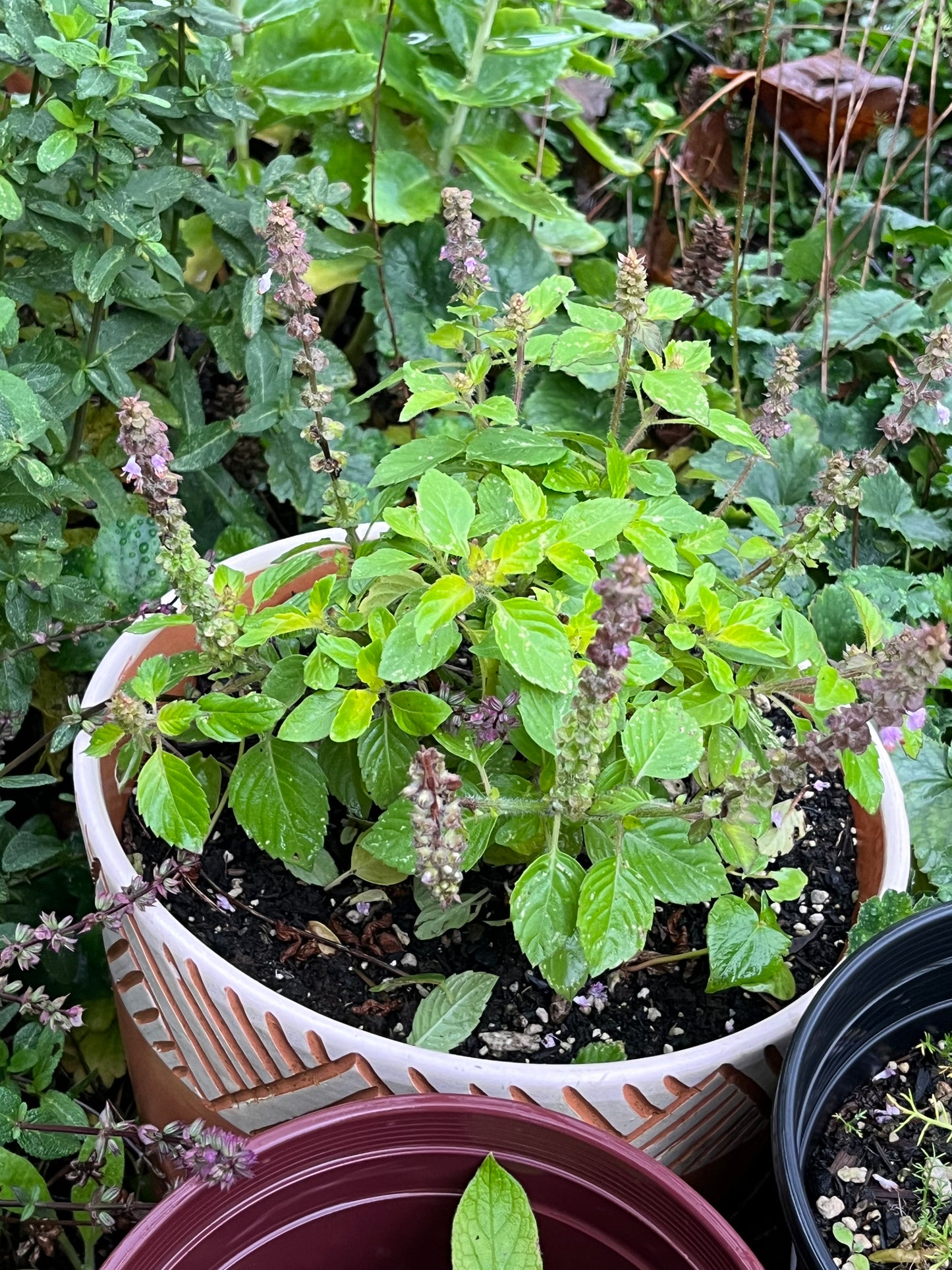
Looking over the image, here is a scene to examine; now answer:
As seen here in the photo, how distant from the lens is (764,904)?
0.82 metres

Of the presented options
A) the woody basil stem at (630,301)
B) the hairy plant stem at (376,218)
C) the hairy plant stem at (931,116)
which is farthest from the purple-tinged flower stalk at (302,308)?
the hairy plant stem at (931,116)

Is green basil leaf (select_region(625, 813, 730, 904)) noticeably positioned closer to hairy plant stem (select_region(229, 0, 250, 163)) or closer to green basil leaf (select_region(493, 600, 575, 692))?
green basil leaf (select_region(493, 600, 575, 692))

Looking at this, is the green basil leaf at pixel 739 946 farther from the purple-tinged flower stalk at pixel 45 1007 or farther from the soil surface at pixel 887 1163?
the purple-tinged flower stalk at pixel 45 1007

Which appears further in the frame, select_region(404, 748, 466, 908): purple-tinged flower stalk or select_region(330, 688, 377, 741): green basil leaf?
select_region(330, 688, 377, 741): green basil leaf

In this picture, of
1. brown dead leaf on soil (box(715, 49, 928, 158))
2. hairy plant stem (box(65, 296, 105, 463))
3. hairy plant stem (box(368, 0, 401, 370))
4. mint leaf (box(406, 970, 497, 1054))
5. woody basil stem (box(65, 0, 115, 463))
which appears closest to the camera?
Answer: mint leaf (box(406, 970, 497, 1054))

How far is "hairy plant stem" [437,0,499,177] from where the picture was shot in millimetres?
1398

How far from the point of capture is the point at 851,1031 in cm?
84

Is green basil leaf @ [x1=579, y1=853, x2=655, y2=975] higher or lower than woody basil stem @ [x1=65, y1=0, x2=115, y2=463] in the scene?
lower

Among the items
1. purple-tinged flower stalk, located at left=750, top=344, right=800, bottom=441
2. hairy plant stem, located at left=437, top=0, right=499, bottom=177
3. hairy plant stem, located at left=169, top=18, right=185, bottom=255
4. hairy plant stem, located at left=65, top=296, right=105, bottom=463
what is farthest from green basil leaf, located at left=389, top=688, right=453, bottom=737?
hairy plant stem, located at left=437, top=0, right=499, bottom=177

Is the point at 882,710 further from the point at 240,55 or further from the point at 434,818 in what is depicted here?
the point at 240,55

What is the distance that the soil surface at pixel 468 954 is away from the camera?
0.82 m

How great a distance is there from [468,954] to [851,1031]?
0.29 m

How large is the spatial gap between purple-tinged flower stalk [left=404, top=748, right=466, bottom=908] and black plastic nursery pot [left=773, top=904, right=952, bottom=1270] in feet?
0.97

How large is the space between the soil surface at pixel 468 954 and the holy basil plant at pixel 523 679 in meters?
0.04
